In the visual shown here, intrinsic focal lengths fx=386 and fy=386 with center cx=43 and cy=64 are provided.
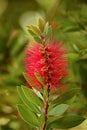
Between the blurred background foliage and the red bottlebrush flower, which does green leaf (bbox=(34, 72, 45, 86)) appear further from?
the blurred background foliage

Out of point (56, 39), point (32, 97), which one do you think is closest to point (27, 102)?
point (32, 97)

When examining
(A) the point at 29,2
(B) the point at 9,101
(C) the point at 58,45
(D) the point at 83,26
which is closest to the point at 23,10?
(A) the point at 29,2

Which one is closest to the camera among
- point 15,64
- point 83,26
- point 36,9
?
point 83,26

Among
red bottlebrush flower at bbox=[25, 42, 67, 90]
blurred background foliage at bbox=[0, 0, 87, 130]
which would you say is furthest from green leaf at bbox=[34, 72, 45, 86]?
blurred background foliage at bbox=[0, 0, 87, 130]

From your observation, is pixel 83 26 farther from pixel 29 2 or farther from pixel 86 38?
pixel 29 2

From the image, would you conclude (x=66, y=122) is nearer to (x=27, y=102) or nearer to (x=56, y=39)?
(x=27, y=102)

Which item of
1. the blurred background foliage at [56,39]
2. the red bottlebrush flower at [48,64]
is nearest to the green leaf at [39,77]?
the red bottlebrush flower at [48,64]
